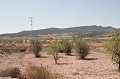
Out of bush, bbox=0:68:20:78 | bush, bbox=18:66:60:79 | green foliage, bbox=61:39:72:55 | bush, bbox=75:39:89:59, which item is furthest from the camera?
green foliage, bbox=61:39:72:55

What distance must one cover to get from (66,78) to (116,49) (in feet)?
30.5

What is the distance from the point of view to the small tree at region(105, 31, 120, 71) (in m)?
35.2

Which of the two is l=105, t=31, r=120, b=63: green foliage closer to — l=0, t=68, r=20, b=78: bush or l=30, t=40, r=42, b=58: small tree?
l=0, t=68, r=20, b=78: bush

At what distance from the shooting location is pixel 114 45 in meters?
35.3

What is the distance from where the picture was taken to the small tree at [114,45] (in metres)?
35.2

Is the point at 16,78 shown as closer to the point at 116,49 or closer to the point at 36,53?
the point at 116,49

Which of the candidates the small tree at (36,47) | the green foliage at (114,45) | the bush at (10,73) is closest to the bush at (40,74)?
the bush at (10,73)

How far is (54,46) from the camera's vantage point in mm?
48719

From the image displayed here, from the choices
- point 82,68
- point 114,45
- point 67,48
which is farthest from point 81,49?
point 114,45

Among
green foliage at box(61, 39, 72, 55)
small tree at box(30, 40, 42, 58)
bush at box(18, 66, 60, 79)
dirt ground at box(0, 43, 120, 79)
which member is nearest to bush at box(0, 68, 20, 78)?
dirt ground at box(0, 43, 120, 79)

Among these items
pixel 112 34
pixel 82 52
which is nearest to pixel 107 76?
pixel 112 34

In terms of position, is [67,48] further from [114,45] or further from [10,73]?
[10,73]

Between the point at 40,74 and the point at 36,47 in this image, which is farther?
the point at 36,47

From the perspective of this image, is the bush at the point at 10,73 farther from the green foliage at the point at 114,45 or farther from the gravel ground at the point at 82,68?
the green foliage at the point at 114,45
